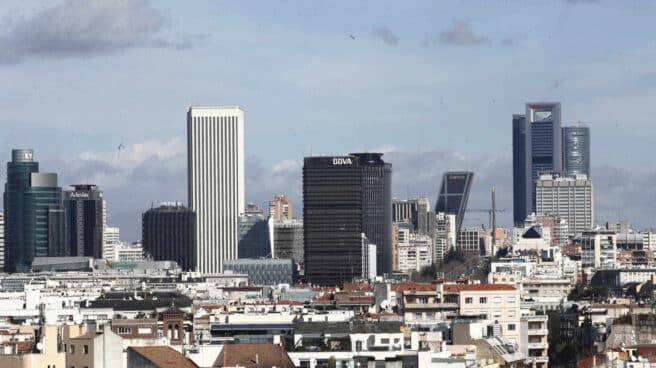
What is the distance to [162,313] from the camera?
396 feet

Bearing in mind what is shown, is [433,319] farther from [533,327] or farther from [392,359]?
[392,359]

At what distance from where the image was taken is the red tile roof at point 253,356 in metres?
78.3

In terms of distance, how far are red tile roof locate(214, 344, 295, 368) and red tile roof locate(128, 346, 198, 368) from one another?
2.35 m

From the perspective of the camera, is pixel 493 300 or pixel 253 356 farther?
pixel 493 300

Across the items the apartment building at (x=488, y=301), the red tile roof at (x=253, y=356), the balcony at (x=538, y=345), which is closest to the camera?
the red tile roof at (x=253, y=356)

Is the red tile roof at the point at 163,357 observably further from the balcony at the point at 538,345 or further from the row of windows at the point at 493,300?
the row of windows at the point at 493,300

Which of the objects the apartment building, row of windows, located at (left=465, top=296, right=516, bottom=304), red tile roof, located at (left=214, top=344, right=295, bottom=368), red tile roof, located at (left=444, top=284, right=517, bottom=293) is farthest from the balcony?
red tile roof, located at (left=214, top=344, right=295, bottom=368)

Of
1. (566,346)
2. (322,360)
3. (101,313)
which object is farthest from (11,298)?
(322,360)

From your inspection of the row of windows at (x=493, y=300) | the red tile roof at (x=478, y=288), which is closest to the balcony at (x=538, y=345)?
the row of windows at (x=493, y=300)

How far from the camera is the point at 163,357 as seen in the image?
7400cm

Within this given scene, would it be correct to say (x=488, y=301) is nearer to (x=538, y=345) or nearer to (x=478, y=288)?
(x=478, y=288)

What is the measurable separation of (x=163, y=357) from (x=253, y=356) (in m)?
5.67

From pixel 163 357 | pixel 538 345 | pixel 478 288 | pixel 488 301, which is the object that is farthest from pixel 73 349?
pixel 478 288

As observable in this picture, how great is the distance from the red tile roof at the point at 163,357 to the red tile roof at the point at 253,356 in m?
2.35
